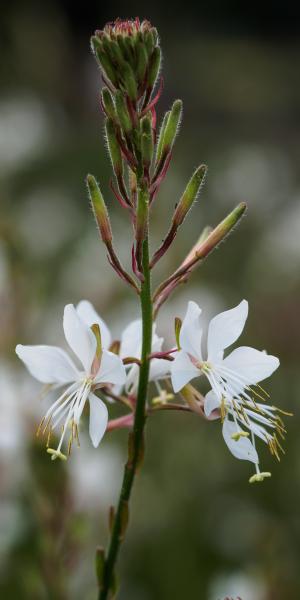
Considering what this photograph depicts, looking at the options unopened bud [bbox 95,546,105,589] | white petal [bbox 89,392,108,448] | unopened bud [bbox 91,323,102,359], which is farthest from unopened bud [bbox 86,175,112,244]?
unopened bud [bbox 95,546,105,589]

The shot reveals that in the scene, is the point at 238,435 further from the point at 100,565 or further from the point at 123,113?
the point at 123,113

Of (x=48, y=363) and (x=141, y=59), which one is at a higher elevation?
(x=141, y=59)

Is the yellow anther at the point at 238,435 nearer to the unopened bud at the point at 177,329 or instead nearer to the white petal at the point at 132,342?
the unopened bud at the point at 177,329

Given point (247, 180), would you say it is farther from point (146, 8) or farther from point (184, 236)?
point (146, 8)

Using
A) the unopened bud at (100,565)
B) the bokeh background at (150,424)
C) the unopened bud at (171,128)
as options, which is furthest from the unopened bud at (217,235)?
the bokeh background at (150,424)

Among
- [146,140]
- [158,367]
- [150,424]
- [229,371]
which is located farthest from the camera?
[150,424]

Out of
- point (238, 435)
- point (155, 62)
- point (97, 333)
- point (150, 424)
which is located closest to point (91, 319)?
point (97, 333)

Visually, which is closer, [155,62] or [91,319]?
[155,62]
